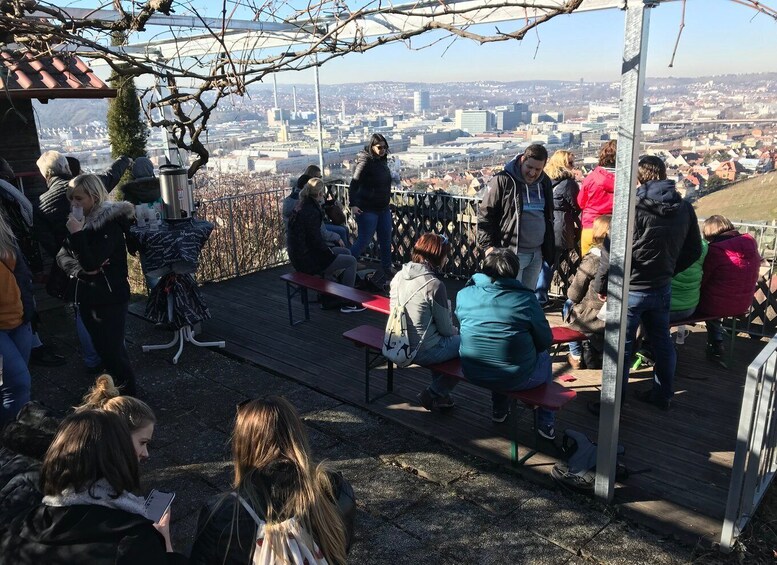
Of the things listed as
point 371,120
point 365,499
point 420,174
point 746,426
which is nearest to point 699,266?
point 746,426

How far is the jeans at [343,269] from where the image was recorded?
6.57 metres

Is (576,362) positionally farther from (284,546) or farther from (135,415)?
(284,546)

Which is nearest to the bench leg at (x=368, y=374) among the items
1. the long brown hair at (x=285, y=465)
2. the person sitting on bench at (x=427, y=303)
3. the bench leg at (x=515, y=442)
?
the person sitting on bench at (x=427, y=303)

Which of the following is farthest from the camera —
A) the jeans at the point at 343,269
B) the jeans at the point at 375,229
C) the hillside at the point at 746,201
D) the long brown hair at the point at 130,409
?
the jeans at the point at 375,229

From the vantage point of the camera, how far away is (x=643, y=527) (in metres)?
3.22

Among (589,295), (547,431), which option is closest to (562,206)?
(589,295)

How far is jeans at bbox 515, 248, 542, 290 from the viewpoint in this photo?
5.50 m

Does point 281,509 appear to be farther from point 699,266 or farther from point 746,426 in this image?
point 699,266

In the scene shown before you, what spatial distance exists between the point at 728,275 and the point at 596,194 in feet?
4.48

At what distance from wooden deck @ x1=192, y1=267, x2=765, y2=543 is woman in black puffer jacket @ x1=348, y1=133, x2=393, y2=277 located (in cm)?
125

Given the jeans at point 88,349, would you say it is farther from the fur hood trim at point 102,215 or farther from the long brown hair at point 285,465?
the long brown hair at point 285,465

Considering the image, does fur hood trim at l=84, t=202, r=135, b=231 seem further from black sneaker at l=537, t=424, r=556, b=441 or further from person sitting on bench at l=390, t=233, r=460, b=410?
black sneaker at l=537, t=424, r=556, b=441

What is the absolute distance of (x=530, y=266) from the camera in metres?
5.57

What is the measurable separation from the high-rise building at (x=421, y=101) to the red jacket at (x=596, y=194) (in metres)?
10.4
